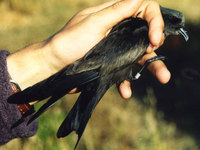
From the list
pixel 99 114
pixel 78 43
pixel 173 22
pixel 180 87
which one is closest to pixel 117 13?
pixel 78 43

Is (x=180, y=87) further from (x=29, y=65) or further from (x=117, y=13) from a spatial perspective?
(x=29, y=65)

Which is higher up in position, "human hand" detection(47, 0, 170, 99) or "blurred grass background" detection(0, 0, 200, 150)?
"human hand" detection(47, 0, 170, 99)

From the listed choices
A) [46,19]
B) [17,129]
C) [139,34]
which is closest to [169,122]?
[139,34]

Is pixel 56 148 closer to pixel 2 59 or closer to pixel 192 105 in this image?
pixel 2 59

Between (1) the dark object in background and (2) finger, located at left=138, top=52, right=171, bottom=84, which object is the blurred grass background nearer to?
(2) finger, located at left=138, top=52, right=171, bottom=84

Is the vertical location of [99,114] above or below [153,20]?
below

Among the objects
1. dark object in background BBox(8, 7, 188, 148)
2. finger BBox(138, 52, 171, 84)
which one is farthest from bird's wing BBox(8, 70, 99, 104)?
finger BBox(138, 52, 171, 84)

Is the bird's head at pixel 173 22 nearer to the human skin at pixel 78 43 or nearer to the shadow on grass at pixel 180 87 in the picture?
the human skin at pixel 78 43
